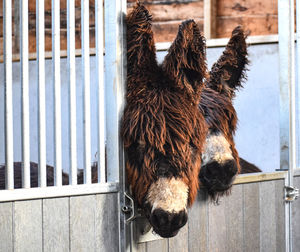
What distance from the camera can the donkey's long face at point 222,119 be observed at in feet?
6.63

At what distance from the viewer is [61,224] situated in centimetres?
158

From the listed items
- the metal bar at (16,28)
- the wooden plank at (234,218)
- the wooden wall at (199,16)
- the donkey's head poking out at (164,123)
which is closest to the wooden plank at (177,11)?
the wooden wall at (199,16)

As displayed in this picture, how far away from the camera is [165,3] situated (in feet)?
15.6

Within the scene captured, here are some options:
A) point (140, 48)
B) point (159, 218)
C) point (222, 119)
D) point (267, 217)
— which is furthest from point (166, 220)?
point (267, 217)

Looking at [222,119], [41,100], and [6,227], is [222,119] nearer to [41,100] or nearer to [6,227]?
[41,100]

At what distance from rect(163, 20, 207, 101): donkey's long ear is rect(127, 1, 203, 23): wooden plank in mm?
2845

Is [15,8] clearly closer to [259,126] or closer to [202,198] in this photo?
[259,126]

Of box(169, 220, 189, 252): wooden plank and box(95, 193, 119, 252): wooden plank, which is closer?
box(95, 193, 119, 252): wooden plank

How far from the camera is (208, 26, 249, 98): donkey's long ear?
7.95ft

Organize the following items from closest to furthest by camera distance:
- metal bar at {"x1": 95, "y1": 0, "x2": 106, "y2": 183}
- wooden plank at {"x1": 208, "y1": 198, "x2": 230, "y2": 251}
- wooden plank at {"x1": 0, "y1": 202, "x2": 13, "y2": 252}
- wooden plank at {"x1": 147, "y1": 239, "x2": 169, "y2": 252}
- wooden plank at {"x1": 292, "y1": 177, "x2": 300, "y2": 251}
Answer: wooden plank at {"x1": 0, "y1": 202, "x2": 13, "y2": 252} < metal bar at {"x1": 95, "y1": 0, "x2": 106, "y2": 183} < wooden plank at {"x1": 147, "y1": 239, "x2": 169, "y2": 252} < wooden plank at {"x1": 208, "y1": 198, "x2": 230, "y2": 251} < wooden plank at {"x1": 292, "y1": 177, "x2": 300, "y2": 251}

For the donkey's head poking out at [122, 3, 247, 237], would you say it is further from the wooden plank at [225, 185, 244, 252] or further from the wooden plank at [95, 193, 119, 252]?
the wooden plank at [225, 185, 244, 252]

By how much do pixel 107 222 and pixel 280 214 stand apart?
124 cm

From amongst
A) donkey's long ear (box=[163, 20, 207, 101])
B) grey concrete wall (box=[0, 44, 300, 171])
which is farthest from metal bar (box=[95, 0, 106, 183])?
grey concrete wall (box=[0, 44, 300, 171])

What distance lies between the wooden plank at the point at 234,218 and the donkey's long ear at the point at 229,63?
1.45 feet
